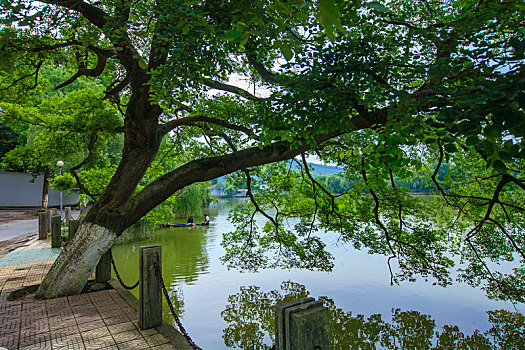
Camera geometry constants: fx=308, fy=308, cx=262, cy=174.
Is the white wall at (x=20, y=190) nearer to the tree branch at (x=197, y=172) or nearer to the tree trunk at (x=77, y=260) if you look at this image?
the tree trunk at (x=77, y=260)

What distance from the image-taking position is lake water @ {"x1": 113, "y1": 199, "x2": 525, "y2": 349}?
6379mm

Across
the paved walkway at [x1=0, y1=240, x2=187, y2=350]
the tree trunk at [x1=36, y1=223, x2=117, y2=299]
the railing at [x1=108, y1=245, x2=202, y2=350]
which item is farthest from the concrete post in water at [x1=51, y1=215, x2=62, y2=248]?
the railing at [x1=108, y1=245, x2=202, y2=350]

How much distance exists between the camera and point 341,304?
7.94 m

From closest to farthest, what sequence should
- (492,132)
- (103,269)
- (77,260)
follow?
(492,132), (77,260), (103,269)

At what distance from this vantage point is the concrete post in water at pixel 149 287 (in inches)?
155

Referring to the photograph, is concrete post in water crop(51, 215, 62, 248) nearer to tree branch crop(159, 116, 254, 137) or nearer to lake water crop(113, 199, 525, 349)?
lake water crop(113, 199, 525, 349)

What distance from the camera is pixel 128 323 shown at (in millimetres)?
4184

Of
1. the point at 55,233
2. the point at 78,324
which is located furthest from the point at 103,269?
the point at 55,233

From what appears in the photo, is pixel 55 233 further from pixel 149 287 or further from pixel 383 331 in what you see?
pixel 383 331

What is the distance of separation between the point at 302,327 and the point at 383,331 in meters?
5.75

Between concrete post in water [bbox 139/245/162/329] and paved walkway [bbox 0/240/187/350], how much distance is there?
0.14 m

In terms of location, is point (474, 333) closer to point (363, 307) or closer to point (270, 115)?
point (363, 307)

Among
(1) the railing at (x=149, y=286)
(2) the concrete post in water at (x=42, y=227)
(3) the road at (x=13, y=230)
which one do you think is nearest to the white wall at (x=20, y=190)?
(3) the road at (x=13, y=230)

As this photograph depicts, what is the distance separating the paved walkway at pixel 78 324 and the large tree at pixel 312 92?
0.50 metres
